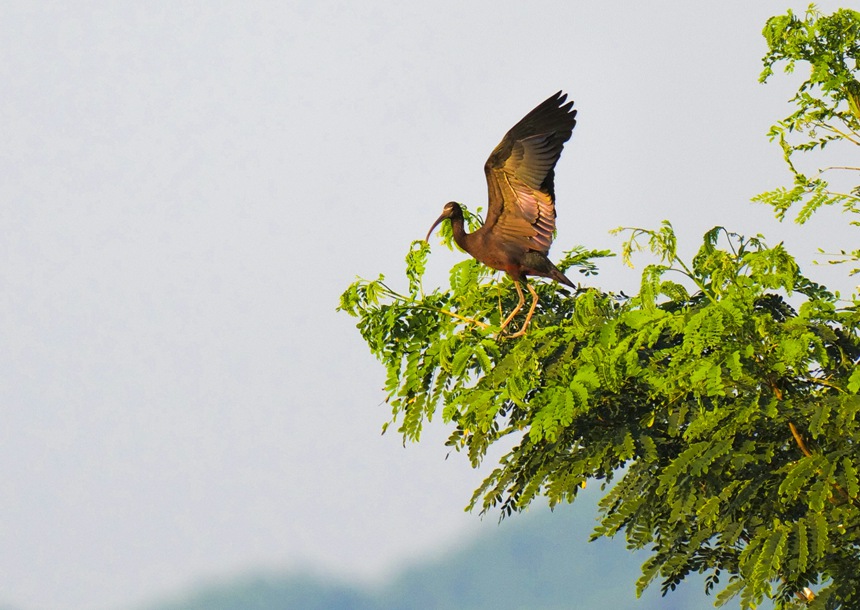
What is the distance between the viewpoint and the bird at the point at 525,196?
9.54 metres

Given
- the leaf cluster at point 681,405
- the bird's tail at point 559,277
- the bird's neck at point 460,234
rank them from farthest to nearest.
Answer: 1. the bird's neck at point 460,234
2. the bird's tail at point 559,277
3. the leaf cluster at point 681,405

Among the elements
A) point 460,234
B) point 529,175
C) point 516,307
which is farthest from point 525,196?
point 516,307

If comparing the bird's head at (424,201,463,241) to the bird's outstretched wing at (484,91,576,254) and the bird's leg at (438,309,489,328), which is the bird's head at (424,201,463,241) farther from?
the bird's leg at (438,309,489,328)

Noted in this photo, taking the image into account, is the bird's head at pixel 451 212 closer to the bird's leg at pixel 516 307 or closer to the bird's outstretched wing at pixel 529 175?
the bird's outstretched wing at pixel 529 175

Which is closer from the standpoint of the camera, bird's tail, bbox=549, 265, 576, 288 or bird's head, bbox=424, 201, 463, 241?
bird's tail, bbox=549, 265, 576, 288

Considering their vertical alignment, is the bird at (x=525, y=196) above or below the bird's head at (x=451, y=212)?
below

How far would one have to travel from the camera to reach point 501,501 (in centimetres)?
931

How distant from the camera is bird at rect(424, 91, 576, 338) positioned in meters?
9.54

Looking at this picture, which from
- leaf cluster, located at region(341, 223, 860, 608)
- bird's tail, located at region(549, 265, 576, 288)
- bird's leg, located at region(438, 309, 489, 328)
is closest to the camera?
leaf cluster, located at region(341, 223, 860, 608)

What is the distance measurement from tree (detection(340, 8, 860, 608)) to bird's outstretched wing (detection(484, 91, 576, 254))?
2.15 feet

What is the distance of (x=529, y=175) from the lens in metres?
9.62

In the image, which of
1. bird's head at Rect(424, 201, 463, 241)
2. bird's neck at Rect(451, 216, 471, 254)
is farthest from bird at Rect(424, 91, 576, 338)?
bird's head at Rect(424, 201, 463, 241)

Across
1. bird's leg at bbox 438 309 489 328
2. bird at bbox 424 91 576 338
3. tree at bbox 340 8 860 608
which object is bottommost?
tree at bbox 340 8 860 608

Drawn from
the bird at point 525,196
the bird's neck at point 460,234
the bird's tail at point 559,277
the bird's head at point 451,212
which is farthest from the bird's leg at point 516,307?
the bird's head at point 451,212
